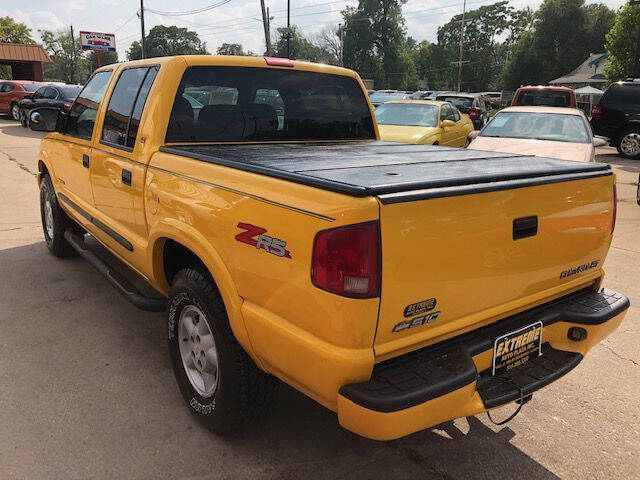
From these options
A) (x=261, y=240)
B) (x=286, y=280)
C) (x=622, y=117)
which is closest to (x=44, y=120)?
(x=261, y=240)

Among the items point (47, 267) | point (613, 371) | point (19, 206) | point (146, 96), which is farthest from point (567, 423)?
point (19, 206)

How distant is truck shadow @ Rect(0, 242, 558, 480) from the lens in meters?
2.63

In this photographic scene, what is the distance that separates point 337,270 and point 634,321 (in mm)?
3522

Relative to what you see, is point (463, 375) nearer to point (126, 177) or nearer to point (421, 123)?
point (126, 177)

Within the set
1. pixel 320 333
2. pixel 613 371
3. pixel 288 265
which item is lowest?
pixel 613 371

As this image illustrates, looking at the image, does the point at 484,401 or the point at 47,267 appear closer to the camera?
the point at 484,401

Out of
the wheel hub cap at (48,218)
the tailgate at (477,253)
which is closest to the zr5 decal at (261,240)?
the tailgate at (477,253)

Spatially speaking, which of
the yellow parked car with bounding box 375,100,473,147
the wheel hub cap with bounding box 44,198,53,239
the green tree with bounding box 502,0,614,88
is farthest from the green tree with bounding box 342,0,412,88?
the wheel hub cap with bounding box 44,198,53,239

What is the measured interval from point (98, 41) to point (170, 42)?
6495 centimetres

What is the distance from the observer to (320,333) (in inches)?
80.0

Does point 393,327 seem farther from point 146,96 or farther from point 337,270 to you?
point 146,96

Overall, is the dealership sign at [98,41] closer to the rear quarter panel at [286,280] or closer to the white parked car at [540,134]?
the white parked car at [540,134]

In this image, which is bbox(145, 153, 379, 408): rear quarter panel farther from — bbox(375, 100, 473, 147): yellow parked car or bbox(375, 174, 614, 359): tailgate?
→ bbox(375, 100, 473, 147): yellow parked car

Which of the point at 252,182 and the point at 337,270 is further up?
the point at 252,182
